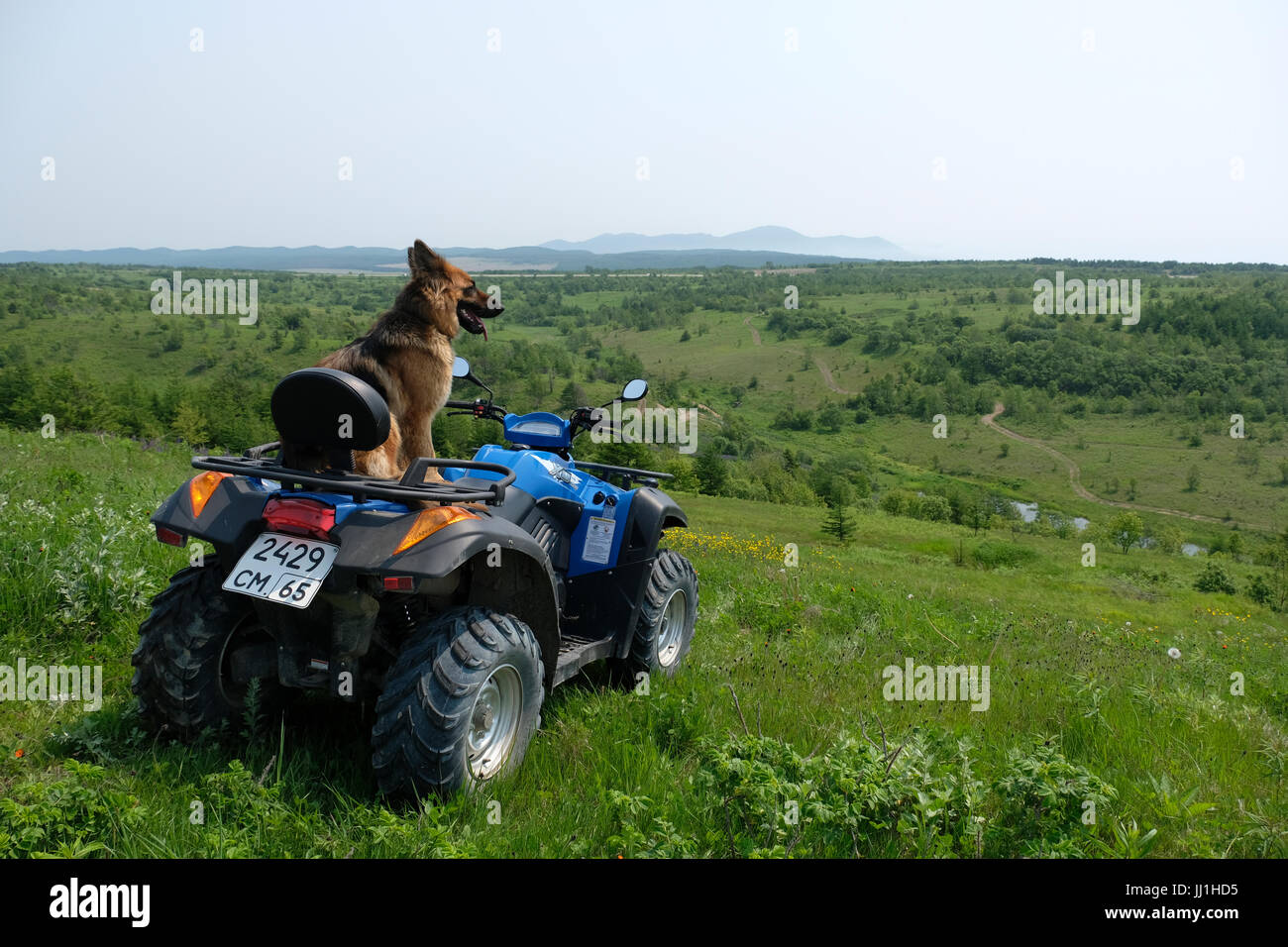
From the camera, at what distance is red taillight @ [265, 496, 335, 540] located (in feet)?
12.3

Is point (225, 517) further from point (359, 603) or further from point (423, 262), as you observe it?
point (423, 262)

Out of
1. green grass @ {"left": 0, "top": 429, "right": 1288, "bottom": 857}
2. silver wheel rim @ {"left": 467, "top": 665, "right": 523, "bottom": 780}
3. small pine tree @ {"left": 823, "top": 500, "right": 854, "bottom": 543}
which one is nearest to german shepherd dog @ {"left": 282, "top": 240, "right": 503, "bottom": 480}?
silver wheel rim @ {"left": 467, "top": 665, "right": 523, "bottom": 780}

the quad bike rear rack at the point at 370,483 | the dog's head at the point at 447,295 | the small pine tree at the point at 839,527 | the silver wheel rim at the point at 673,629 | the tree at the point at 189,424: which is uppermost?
the dog's head at the point at 447,295

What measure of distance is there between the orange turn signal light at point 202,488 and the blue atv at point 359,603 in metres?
0.01

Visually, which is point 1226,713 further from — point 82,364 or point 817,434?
point 817,434

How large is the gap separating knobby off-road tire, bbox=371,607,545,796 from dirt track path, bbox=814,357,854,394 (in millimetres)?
149216

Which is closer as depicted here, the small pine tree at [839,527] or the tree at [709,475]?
the small pine tree at [839,527]

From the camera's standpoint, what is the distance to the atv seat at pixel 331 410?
375 cm

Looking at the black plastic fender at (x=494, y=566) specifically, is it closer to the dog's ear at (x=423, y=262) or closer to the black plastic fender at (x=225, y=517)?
the black plastic fender at (x=225, y=517)

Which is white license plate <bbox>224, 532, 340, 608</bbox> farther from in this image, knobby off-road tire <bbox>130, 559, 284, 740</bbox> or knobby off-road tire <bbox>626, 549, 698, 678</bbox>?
knobby off-road tire <bbox>626, 549, 698, 678</bbox>

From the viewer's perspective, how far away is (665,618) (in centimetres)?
623

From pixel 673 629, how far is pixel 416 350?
8.96 ft

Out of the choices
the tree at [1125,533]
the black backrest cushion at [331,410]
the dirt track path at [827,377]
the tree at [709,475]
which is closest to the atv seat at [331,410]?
the black backrest cushion at [331,410]
